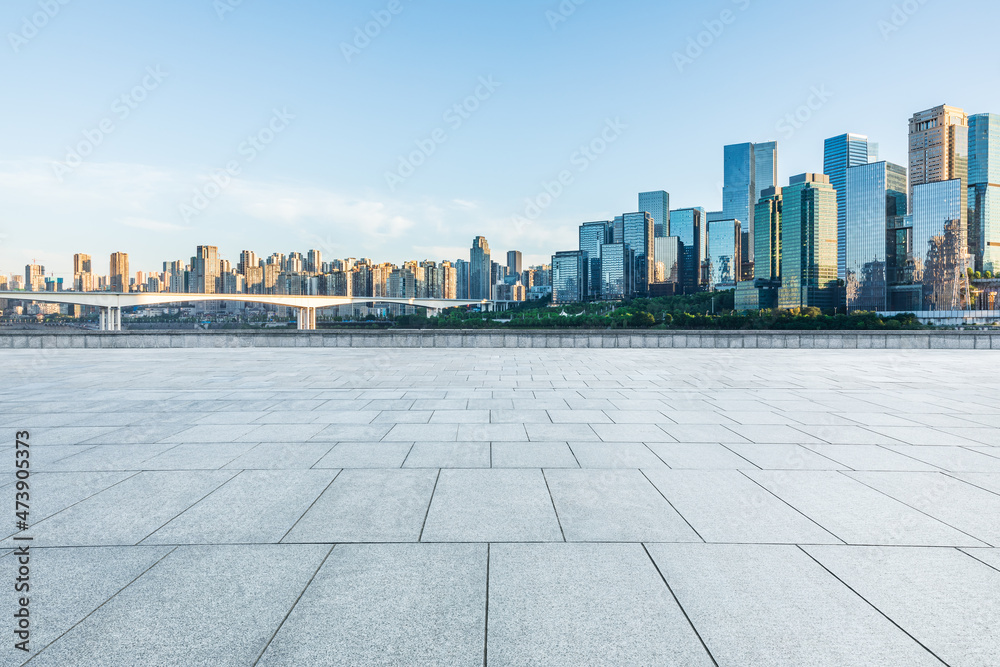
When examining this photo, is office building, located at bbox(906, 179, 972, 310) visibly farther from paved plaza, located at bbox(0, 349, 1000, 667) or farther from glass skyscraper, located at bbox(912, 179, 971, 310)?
paved plaza, located at bbox(0, 349, 1000, 667)

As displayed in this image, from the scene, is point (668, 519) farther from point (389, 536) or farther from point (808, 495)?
point (389, 536)

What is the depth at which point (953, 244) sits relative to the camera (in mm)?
172000

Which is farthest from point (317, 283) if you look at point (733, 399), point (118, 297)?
point (733, 399)

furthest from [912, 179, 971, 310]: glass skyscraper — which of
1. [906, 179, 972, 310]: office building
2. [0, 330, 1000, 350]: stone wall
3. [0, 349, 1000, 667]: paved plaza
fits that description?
[0, 349, 1000, 667]: paved plaza

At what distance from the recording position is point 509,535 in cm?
432

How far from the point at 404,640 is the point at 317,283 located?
190 meters

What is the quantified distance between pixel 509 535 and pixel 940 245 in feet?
759

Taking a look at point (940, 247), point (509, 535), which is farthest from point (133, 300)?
point (940, 247)

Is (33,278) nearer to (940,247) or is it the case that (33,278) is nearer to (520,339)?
(520,339)

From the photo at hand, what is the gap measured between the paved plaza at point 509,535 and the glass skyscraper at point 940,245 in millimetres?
211644

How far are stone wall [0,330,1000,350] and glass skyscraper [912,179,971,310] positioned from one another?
187m

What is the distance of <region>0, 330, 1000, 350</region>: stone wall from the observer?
24.3 meters

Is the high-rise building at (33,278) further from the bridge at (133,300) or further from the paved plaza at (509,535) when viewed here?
the paved plaza at (509,535)

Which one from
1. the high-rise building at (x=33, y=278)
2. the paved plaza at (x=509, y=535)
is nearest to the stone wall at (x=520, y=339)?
the paved plaza at (x=509, y=535)
